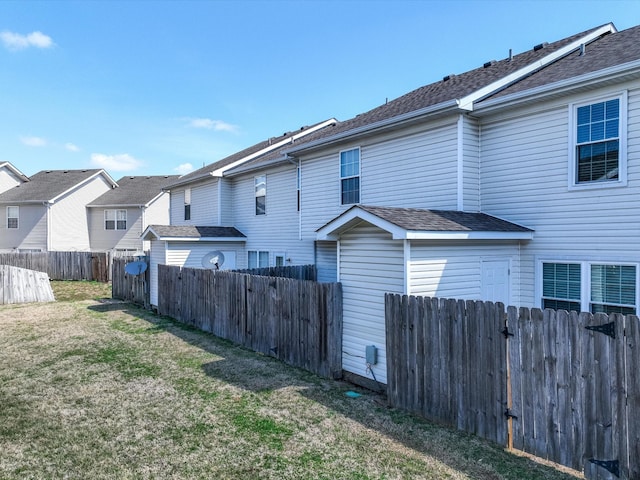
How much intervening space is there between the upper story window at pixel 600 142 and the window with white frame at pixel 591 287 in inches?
62.6

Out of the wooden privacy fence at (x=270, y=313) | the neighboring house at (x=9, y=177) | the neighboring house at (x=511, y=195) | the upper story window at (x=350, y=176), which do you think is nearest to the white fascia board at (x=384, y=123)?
the neighboring house at (x=511, y=195)

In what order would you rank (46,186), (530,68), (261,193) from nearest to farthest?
(530,68), (261,193), (46,186)

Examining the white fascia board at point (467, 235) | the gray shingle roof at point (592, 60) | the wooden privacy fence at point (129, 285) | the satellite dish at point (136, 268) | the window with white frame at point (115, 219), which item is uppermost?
the gray shingle roof at point (592, 60)

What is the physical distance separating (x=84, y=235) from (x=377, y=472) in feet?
110

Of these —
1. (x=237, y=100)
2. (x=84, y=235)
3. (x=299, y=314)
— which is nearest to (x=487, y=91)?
(x=299, y=314)

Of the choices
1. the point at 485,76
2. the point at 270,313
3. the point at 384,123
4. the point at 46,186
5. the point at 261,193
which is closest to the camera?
the point at 270,313

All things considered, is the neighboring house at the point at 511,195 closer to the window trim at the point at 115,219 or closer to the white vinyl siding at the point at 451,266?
the white vinyl siding at the point at 451,266

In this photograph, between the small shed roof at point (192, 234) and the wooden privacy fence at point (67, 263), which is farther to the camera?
the wooden privacy fence at point (67, 263)

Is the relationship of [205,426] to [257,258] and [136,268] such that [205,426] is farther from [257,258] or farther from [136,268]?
[136,268]

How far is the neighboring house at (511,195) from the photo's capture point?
7078 mm

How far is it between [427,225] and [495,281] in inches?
93.4

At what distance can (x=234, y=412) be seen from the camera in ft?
20.0

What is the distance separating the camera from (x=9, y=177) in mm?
32781

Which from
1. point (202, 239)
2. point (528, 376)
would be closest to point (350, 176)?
point (202, 239)
